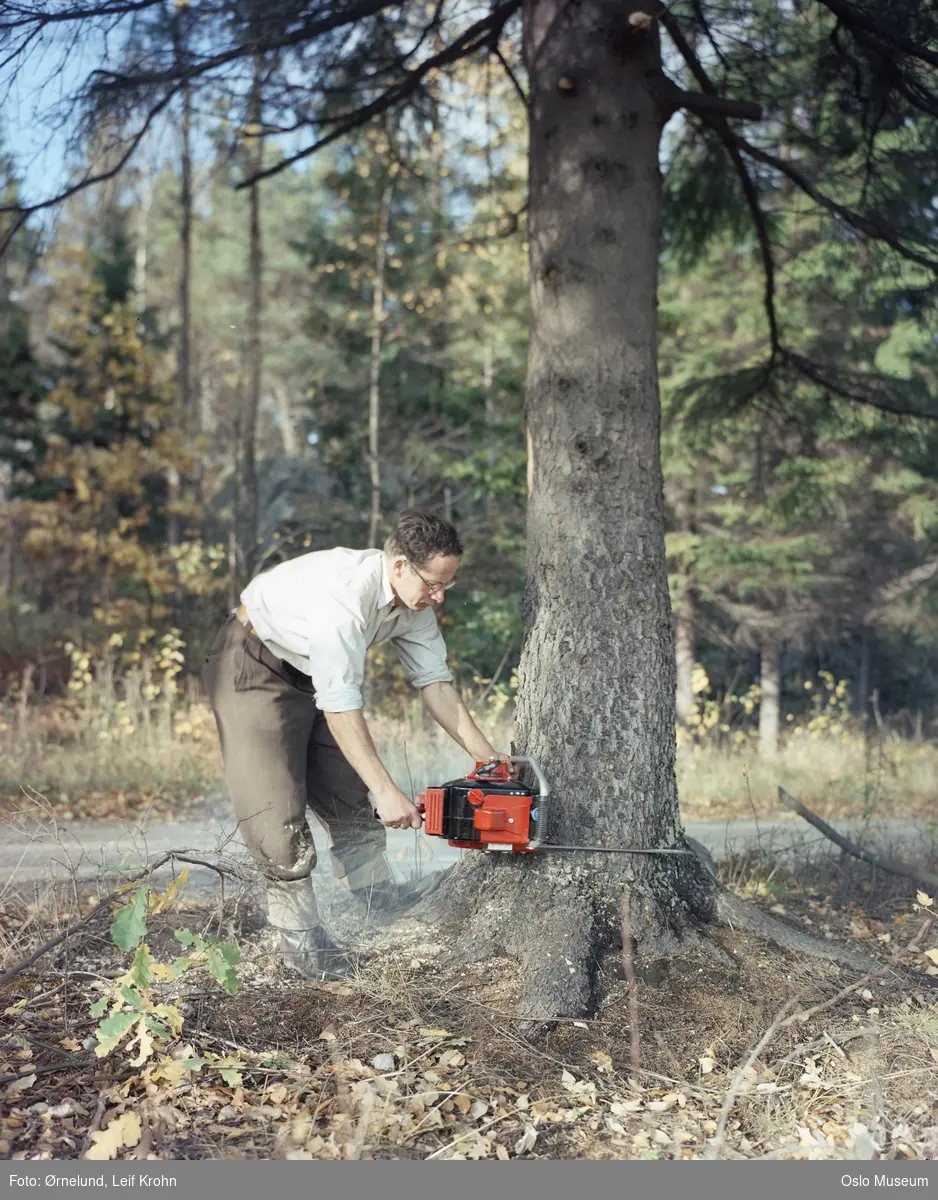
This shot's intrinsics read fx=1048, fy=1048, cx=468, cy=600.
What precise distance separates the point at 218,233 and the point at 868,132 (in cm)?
2387

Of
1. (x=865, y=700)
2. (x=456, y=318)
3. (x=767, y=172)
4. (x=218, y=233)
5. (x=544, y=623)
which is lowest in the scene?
(x=865, y=700)

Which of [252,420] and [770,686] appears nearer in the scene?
[252,420]

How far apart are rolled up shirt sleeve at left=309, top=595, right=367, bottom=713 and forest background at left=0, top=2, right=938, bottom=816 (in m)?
3.54

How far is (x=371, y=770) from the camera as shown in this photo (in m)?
3.55

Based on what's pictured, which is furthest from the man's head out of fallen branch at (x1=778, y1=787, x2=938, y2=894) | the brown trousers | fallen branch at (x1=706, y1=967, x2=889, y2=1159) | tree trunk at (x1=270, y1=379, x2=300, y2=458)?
tree trunk at (x1=270, y1=379, x2=300, y2=458)

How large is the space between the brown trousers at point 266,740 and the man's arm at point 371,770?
1.92 ft

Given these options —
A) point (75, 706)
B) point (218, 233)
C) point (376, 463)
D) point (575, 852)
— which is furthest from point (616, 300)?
point (218, 233)

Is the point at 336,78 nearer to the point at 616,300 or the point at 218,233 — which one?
the point at 616,300

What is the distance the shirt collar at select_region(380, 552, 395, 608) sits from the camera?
12.8 feet

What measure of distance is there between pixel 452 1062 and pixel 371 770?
0.95m

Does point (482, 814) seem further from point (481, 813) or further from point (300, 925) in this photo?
point (300, 925)

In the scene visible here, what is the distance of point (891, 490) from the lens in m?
13.8

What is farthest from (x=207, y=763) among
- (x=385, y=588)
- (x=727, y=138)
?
(x=727, y=138)

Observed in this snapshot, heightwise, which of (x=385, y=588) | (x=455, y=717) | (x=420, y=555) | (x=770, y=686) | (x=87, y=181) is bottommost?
(x=770, y=686)
